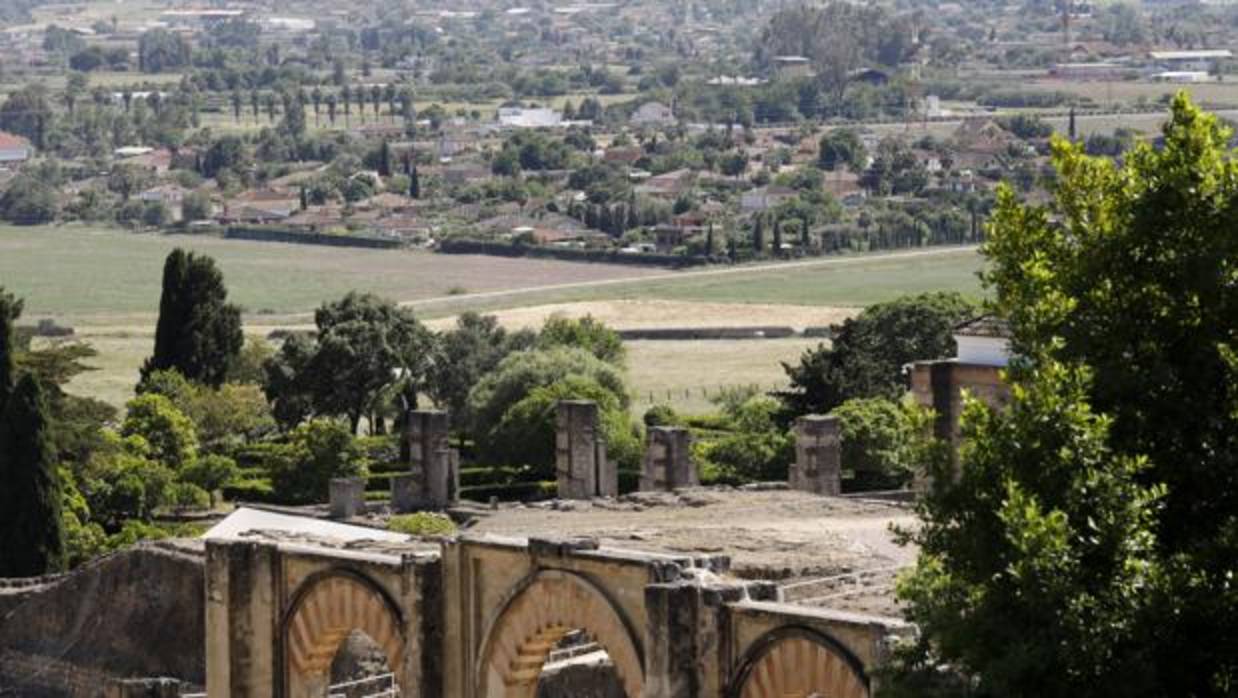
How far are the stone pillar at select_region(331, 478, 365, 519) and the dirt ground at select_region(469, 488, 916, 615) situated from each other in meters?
5.74

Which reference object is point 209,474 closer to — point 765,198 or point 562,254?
point 562,254

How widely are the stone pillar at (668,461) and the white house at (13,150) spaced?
14653 cm

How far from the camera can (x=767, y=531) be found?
31188 millimetres

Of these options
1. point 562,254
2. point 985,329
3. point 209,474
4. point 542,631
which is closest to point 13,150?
point 562,254

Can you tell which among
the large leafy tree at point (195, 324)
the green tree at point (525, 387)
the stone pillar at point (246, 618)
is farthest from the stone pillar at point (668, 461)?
the large leafy tree at point (195, 324)

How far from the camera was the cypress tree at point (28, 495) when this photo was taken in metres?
45.7

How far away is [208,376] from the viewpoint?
2547 inches

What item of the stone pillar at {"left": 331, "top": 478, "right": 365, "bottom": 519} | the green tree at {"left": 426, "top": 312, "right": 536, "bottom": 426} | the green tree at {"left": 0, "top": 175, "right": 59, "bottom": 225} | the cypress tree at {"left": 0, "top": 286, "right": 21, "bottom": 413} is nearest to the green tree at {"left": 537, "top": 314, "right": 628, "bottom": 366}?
the green tree at {"left": 426, "top": 312, "right": 536, "bottom": 426}

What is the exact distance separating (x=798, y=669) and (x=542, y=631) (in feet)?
12.6

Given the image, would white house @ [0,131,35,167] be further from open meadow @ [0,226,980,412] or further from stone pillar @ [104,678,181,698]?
stone pillar @ [104,678,181,698]

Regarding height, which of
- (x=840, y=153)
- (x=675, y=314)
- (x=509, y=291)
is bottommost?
(x=840, y=153)

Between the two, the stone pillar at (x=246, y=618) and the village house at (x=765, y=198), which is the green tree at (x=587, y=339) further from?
the village house at (x=765, y=198)

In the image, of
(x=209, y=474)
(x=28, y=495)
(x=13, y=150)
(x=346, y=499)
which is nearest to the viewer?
(x=346, y=499)

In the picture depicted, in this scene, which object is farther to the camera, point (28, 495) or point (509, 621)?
point (28, 495)
